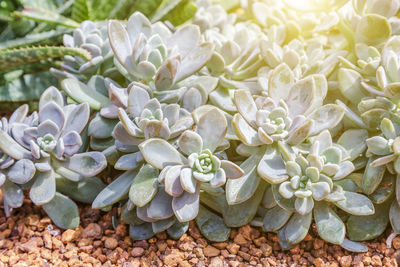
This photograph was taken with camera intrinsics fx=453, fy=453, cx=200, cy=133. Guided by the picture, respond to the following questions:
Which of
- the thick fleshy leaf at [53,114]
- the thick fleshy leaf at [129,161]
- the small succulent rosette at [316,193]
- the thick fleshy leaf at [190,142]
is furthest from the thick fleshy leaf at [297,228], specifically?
the thick fleshy leaf at [53,114]

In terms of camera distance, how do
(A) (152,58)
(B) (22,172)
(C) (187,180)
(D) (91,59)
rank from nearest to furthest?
(C) (187,180) < (B) (22,172) < (A) (152,58) < (D) (91,59)

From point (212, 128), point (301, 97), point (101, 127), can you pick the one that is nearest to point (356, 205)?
point (301, 97)

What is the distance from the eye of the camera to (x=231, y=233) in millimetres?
1281

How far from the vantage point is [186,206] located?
→ 1.10 meters

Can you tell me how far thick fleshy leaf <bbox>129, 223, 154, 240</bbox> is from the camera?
1.26 m

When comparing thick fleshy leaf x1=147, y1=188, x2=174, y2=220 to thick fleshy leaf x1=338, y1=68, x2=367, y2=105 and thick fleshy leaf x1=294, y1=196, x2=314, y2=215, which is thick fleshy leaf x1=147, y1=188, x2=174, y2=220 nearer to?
thick fleshy leaf x1=294, y1=196, x2=314, y2=215

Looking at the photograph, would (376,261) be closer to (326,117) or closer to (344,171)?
(344,171)

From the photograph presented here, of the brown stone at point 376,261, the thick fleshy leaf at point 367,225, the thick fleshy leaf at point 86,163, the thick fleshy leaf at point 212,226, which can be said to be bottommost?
the brown stone at point 376,261

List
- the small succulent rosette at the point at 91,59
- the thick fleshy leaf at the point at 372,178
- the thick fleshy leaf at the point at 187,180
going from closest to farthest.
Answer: the thick fleshy leaf at the point at 187,180
the thick fleshy leaf at the point at 372,178
the small succulent rosette at the point at 91,59

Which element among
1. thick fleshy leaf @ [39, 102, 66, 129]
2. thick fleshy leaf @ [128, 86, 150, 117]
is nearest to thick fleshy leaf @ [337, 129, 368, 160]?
thick fleshy leaf @ [128, 86, 150, 117]

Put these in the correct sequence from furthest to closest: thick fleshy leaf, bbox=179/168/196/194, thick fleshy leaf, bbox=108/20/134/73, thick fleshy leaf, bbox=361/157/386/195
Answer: thick fleshy leaf, bbox=108/20/134/73 < thick fleshy leaf, bbox=361/157/386/195 < thick fleshy leaf, bbox=179/168/196/194

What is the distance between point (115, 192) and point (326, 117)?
591 millimetres

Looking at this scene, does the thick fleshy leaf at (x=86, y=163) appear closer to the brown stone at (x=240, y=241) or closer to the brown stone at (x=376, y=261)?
the brown stone at (x=240, y=241)

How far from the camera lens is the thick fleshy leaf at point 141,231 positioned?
1.26 m
